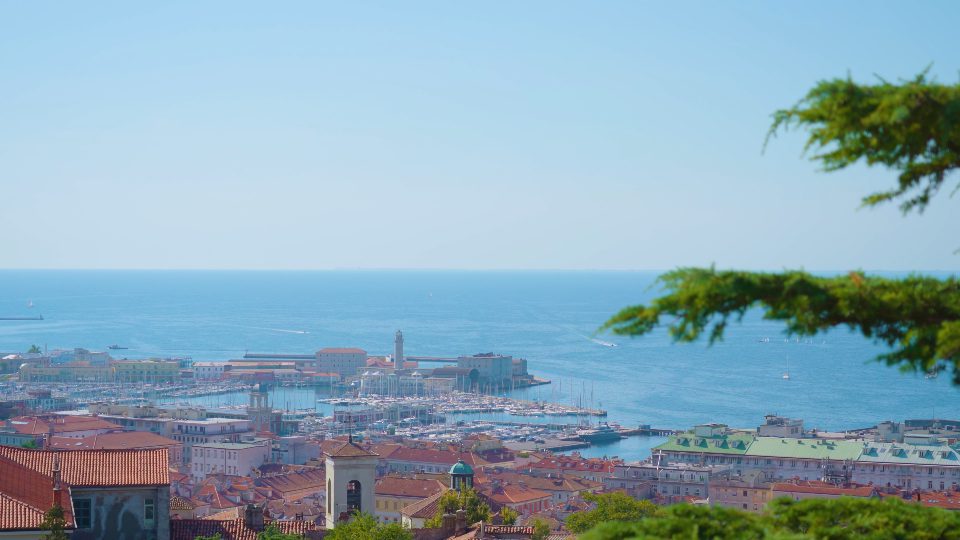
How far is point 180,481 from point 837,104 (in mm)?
47908

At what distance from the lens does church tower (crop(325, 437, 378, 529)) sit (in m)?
21.0

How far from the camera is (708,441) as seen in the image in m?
61.1

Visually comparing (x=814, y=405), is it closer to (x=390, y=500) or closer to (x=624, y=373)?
(x=624, y=373)

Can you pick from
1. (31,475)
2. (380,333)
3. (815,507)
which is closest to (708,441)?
(31,475)

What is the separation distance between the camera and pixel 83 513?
49.5ft

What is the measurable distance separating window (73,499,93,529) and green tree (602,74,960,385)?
11.3 m

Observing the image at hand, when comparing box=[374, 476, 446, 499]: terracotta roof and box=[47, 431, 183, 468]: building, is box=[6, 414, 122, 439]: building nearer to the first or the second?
box=[47, 431, 183, 468]: building

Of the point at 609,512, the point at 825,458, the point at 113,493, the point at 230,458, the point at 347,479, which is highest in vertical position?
the point at 113,493

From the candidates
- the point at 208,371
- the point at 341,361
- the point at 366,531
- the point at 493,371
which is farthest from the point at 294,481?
the point at 341,361

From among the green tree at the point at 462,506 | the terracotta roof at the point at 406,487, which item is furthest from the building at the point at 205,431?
the green tree at the point at 462,506

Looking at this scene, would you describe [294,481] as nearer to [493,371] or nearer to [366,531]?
[366,531]

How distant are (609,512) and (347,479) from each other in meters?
10.8

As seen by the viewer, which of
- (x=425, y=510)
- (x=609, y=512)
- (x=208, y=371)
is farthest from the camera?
(x=208, y=371)

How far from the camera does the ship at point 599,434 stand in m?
76.5
